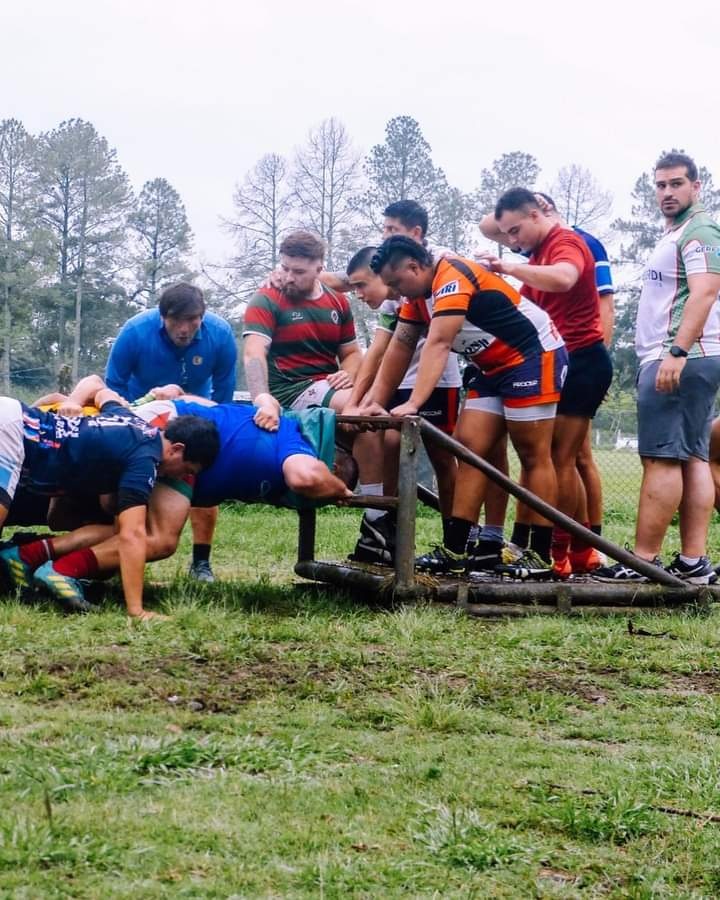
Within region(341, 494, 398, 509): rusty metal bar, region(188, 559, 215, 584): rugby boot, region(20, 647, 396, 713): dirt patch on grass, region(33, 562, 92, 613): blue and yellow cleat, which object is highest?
region(341, 494, 398, 509): rusty metal bar

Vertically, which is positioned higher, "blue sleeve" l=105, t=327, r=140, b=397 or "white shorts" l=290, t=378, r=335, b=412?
"blue sleeve" l=105, t=327, r=140, b=397

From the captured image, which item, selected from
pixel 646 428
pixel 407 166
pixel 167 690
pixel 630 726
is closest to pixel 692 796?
pixel 630 726

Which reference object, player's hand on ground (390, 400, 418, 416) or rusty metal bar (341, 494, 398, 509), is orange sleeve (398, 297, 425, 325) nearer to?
player's hand on ground (390, 400, 418, 416)

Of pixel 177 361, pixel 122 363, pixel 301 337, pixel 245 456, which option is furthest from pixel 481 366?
pixel 122 363

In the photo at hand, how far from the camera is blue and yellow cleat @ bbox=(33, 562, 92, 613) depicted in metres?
5.48

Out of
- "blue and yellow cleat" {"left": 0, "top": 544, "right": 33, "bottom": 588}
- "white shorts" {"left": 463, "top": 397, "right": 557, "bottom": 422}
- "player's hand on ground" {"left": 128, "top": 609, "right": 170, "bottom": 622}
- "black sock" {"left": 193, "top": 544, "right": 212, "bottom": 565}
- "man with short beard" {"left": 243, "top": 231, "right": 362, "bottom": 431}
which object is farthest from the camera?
"black sock" {"left": 193, "top": 544, "right": 212, "bottom": 565}

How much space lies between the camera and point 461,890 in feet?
8.58

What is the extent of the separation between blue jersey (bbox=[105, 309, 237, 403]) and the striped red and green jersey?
→ 274mm

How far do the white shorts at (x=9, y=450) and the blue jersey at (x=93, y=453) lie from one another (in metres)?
0.05

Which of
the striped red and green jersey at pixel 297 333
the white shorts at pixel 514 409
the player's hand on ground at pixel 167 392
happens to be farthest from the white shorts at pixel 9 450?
the white shorts at pixel 514 409

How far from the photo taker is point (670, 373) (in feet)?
20.4

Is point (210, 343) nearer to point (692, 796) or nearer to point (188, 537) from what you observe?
point (188, 537)

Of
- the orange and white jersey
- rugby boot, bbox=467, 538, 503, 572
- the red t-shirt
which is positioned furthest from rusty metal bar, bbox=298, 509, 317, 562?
the red t-shirt

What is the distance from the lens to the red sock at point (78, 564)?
5675 millimetres
